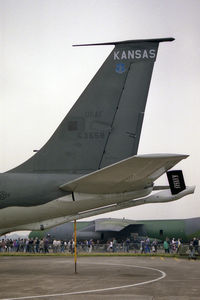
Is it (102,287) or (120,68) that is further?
(120,68)

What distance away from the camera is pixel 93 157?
12508 mm

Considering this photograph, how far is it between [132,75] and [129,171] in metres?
3.92

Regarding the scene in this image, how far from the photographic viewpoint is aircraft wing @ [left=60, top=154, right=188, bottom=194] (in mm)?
9341

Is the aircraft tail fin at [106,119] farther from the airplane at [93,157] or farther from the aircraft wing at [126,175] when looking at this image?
the aircraft wing at [126,175]

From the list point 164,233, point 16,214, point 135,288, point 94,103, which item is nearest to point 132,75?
point 94,103

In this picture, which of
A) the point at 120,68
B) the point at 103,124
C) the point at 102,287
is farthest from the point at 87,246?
the point at 120,68

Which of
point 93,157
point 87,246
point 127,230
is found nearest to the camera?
point 93,157

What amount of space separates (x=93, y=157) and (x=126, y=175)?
216 centimetres

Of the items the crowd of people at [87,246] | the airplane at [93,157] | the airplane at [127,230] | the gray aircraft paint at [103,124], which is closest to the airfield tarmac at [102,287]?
the airplane at [93,157]

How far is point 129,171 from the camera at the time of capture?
10.3 meters

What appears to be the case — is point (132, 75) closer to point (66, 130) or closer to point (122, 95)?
point (122, 95)

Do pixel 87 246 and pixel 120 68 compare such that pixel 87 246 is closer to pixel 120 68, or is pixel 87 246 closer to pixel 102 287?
pixel 102 287

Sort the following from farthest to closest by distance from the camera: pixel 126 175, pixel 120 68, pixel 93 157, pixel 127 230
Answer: pixel 127 230 → pixel 120 68 → pixel 93 157 → pixel 126 175

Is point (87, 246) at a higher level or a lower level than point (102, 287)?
lower
